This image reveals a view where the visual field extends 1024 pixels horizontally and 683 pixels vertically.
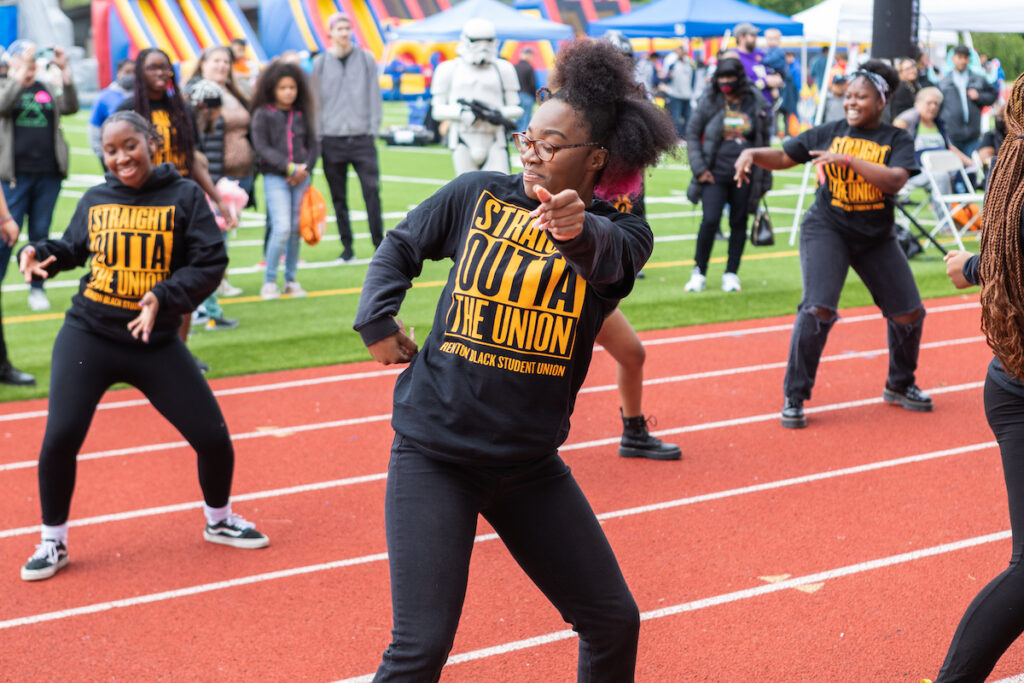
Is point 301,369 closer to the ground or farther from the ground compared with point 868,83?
closer to the ground

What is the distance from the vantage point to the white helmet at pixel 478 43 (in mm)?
11734

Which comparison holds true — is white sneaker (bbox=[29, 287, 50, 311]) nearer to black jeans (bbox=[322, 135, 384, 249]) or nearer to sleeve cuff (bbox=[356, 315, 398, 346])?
black jeans (bbox=[322, 135, 384, 249])

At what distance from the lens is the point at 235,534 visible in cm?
534

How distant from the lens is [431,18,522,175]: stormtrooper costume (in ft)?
38.7

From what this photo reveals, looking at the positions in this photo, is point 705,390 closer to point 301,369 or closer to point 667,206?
point 301,369

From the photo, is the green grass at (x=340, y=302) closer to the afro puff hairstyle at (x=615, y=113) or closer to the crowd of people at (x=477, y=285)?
the crowd of people at (x=477, y=285)

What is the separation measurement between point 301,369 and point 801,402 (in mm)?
3792

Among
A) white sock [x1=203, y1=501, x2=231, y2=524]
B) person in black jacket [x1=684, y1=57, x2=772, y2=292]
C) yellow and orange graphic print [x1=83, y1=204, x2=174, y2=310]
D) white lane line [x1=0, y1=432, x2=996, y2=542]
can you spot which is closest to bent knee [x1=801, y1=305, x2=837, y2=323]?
white lane line [x1=0, y1=432, x2=996, y2=542]

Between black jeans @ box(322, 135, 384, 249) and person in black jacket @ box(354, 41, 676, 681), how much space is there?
977cm

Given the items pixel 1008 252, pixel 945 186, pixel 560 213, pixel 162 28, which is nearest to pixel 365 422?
pixel 1008 252

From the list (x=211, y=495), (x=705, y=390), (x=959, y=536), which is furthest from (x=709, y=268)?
(x=211, y=495)

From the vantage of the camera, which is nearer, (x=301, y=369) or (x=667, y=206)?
(x=301, y=369)

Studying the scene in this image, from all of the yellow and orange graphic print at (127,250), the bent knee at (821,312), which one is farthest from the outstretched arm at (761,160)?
the yellow and orange graphic print at (127,250)

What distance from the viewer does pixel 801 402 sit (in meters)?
7.25
